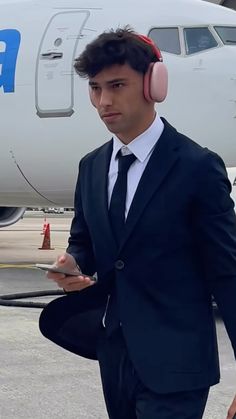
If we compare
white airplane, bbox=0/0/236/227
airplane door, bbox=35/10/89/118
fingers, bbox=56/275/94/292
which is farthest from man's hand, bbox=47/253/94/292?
airplane door, bbox=35/10/89/118

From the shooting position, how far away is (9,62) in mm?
9508

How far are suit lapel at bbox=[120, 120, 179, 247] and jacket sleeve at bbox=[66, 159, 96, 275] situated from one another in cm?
27

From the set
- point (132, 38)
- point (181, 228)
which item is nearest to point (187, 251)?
point (181, 228)

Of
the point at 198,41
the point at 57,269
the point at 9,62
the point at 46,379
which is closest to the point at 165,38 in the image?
the point at 198,41

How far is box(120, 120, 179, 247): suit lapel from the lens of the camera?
215 centimetres

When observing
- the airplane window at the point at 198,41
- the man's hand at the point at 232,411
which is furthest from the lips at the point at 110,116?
the airplane window at the point at 198,41

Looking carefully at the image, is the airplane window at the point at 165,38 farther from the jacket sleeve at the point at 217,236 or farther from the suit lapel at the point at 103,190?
the jacket sleeve at the point at 217,236

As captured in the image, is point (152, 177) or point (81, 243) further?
point (81, 243)

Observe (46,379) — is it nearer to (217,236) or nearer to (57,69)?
(217,236)

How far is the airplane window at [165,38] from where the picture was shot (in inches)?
363

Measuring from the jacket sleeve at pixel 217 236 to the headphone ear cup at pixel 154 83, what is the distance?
219mm

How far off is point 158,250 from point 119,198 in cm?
19

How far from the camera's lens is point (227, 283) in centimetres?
214

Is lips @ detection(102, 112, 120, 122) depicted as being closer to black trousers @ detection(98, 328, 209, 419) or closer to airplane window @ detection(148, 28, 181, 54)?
black trousers @ detection(98, 328, 209, 419)
